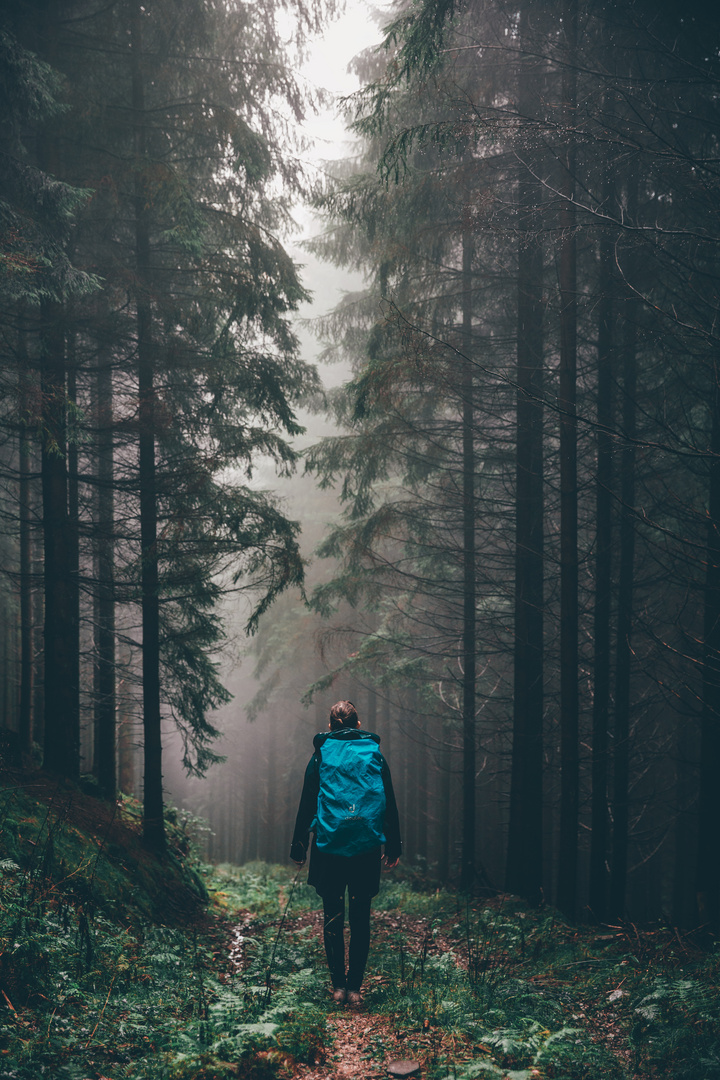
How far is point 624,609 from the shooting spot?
8422 mm

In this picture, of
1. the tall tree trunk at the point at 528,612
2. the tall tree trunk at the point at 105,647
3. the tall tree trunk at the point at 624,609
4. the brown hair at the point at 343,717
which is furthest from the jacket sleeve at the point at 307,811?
the tall tree trunk at the point at 105,647

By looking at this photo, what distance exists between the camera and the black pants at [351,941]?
435 cm

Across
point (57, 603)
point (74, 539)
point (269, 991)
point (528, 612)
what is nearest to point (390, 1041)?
point (269, 991)

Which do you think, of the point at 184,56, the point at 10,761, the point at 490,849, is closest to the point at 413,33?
the point at 184,56

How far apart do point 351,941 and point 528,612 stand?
209 inches

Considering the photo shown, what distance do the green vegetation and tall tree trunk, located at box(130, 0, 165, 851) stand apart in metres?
1.24

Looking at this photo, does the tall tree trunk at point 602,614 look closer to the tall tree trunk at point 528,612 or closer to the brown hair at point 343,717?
the tall tree trunk at point 528,612

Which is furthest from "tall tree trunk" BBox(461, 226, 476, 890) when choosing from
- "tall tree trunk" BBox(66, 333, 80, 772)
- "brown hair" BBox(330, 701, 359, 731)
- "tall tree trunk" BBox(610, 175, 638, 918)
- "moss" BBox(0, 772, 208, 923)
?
"tall tree trunk" BBox(66, 333, 80, 772)

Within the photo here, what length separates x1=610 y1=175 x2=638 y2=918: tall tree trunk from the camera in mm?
8078

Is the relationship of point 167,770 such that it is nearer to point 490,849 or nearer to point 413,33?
point 490,849

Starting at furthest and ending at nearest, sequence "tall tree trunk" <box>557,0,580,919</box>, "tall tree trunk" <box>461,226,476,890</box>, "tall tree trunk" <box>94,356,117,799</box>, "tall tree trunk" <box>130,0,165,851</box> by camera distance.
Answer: "tall tree trunk" <box>461,226,476,890</box> → "tall tree trunk" <box>94,356,117,799</box> → "tall tree trunk" <box>130,0,165,851</box> → "tall tree trunk" <box>557,0,580,919</box>

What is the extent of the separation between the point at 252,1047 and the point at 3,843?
9.17 feet

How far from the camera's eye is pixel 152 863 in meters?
7.18

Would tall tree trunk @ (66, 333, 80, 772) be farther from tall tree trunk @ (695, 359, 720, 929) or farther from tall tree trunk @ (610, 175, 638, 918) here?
tall tree trunk @ (695, 359, 720, 929)
